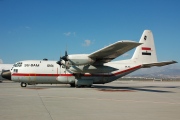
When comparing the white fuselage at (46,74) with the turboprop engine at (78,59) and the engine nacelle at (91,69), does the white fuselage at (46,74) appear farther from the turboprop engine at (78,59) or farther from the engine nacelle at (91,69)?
the turboprop engine at (78,59)

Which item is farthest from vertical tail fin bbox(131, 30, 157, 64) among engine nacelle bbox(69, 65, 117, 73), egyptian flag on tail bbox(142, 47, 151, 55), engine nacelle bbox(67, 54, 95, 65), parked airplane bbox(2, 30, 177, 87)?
engine nacelle bbox(67, 54, 95, 65)

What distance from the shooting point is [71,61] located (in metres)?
24.0

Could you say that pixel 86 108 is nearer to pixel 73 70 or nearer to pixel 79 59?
pixel 79 59

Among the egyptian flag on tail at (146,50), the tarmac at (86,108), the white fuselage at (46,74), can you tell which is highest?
the egyptian flag on tail at (146,50)

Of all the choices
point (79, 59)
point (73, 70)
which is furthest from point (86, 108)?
point (73, 70)

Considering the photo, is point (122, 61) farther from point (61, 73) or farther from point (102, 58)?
point (61, 73)

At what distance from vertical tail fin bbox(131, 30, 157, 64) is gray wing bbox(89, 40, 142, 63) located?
537 centimetres

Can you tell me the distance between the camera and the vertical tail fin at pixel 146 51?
2880 centimetres

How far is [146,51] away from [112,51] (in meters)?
8.00

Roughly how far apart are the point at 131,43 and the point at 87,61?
578cm

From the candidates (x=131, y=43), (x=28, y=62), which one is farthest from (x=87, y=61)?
(x=28, y=62)

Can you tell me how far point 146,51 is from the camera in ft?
94.9

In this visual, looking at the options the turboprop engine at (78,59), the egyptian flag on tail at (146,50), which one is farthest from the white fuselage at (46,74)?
the egyptian flag on tail at (146,50)

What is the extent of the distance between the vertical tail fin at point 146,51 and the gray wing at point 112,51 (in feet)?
17.6
